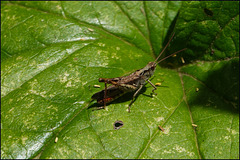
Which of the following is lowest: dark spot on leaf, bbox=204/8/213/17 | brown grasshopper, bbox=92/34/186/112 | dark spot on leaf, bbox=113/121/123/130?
dark spot on leaf, bbox=113/121/123/130

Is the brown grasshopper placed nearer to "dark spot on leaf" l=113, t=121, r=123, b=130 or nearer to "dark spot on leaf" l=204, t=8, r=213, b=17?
"dark spot on leaf" l=113, t=121, r=123, b=130

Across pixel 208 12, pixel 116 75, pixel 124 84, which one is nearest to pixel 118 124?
pixel 124 84

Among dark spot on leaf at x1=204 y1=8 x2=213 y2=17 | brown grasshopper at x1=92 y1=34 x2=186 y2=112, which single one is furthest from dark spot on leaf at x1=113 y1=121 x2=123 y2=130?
dark spot on leaf at x1=204 y1=8 x2=213 y2=17

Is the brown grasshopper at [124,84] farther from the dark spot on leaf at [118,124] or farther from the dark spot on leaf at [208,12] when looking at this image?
the dark spot on leaf at [208,12]

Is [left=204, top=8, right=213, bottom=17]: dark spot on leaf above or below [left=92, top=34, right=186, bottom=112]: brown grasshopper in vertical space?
above

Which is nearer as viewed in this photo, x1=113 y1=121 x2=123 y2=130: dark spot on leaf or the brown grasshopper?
x1=113 y1=121 x2=123 y2=130: dark spot on leaf

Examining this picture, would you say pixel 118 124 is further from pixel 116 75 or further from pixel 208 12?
pixel 208 12

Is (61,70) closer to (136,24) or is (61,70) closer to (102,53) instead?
(102,53)
